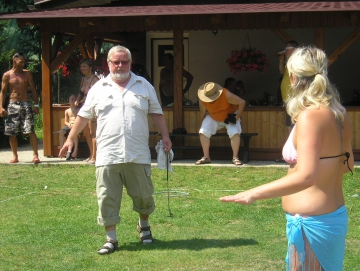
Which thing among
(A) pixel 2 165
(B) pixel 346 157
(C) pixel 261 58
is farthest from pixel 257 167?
(B) pixel 346 157

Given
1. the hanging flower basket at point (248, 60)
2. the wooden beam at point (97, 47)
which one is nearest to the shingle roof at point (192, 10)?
the hanging flower basket at point (248, 60)

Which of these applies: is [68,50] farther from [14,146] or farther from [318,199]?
[318,199]

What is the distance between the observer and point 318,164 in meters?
3.04

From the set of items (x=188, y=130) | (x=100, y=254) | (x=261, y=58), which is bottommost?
(x=100, y=254)

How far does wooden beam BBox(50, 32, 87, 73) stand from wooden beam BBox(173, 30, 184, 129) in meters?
1.68

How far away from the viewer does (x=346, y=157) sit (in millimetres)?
3316

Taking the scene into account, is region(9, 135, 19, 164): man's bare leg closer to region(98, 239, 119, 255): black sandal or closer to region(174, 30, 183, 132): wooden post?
region(174, 30, 183, 132): wooden post

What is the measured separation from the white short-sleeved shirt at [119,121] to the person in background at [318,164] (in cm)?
268

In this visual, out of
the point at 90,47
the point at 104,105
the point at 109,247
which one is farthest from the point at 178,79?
the point at 109,247

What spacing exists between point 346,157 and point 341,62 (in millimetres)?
12141

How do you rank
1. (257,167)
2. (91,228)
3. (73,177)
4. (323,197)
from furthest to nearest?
(257,167), (73,177), (91,228), (323,197)

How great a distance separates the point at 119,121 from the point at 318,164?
301 cm

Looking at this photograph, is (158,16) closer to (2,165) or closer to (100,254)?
(2,165)

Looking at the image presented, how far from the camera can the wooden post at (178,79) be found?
11812 mm
